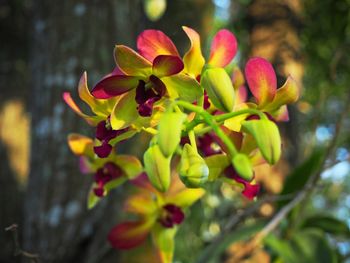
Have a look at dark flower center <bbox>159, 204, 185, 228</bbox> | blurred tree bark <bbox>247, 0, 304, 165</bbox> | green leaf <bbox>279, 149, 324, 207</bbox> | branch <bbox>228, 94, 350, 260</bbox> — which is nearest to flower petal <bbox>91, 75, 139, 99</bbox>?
dark flower center <bbox>159, 204, 185, 228</bbox>

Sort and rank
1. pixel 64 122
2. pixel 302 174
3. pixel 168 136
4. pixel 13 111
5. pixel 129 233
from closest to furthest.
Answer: pixel 168 136
pixel 129 233
pixel 302 174
pixel 64 122
pixel 13 111

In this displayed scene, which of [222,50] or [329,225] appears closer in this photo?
[222,50]

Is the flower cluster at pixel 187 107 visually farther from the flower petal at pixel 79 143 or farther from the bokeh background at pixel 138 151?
the bokeh background at pixel 138 151

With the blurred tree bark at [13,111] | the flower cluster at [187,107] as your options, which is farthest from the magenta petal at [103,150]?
the blurred tree bark at [13,111]

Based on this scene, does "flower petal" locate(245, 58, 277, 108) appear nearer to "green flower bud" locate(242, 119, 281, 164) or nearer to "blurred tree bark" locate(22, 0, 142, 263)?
"green flower bud" locate(242, 119, 281, 164)

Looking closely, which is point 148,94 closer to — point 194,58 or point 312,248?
point 194,58

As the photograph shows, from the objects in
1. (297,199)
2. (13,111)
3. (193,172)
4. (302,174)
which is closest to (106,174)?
(193,172)

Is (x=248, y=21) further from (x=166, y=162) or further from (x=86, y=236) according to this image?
(x=166, y=162)
